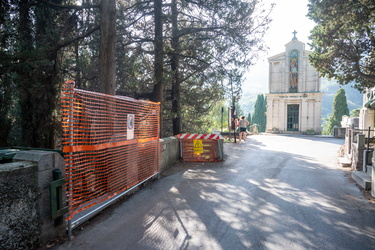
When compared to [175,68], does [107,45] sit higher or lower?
lower

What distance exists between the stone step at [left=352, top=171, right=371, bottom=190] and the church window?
Result: 90.6 feet

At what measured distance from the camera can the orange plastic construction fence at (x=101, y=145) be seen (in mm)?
3812

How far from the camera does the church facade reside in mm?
31219

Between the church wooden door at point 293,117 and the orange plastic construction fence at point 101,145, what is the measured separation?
29690 mm

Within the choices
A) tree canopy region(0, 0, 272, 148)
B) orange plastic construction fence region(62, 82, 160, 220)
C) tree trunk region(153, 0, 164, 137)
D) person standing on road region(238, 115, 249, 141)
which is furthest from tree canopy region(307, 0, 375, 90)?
orange plastic construction fence region(62, 82, 160, 220)

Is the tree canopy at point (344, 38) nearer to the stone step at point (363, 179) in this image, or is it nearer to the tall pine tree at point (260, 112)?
the stone step at point (363, 179)

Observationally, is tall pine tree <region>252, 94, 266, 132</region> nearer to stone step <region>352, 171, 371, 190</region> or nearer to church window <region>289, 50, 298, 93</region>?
church window <region>289, 50, 298, 93</region>

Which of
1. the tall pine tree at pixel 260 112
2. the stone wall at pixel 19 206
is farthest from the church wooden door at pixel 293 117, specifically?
the stone wall at pixel 19 206

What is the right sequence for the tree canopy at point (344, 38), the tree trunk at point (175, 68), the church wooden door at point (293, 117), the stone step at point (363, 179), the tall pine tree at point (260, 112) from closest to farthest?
1. the stone step at point (363, 179)
2. the tree canopy at point (344, 38)
3. the tree trunk at point (175, 68)
4. the church wooden door at point (293, 117)
5. the tall pine tree at point (260, 112)

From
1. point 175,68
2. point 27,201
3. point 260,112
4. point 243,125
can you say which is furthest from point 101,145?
point 260,112

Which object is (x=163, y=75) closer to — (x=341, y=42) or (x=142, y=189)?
(x=142, y=189)

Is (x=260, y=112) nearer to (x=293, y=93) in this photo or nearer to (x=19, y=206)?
(x=293, y=93)

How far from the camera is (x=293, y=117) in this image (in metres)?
32.4

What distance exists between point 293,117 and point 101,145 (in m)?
32.3
